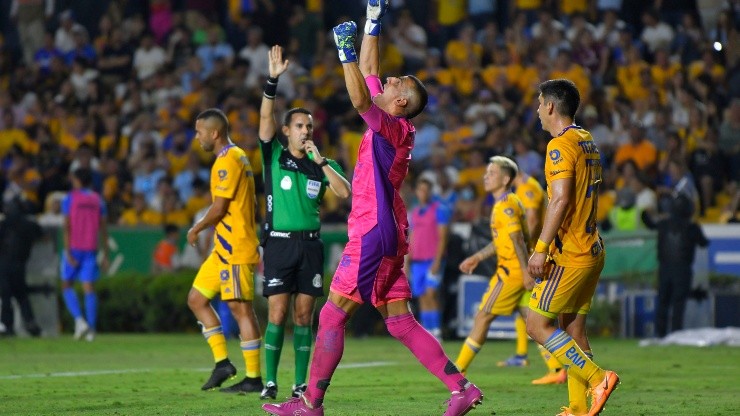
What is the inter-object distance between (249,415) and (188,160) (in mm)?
16445

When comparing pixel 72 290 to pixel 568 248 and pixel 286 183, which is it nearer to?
pixel 286 183

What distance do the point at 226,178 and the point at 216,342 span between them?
4.84 ft

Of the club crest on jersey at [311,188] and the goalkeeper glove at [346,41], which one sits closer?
the goalkeeper glove at [346,41]

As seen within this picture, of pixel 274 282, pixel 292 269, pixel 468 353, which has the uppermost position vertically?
pixel 292 269

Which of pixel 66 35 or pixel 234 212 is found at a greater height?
pixel 66 35

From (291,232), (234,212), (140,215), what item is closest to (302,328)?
(291,232)

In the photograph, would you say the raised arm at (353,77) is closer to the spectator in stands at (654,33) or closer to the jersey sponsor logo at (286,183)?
the jersey sponsor logo at (286,183)

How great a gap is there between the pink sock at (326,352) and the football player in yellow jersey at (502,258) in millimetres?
4206

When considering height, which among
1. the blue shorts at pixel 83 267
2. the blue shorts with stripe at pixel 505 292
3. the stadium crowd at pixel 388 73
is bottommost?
the blue shorts with stripe at pixel 505 292

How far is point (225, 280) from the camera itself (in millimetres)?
11531

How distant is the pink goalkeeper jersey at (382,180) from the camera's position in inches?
337

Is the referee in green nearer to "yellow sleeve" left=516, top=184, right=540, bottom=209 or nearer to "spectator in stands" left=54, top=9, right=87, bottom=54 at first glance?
"yellow sleeve" left=516, top=184, right=540, bottom=209

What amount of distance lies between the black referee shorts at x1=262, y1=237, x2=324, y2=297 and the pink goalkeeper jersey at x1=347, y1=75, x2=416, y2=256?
2376 mm

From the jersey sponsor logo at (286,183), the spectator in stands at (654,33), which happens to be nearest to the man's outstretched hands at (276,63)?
the jersey sponsor logo at (286,183)
